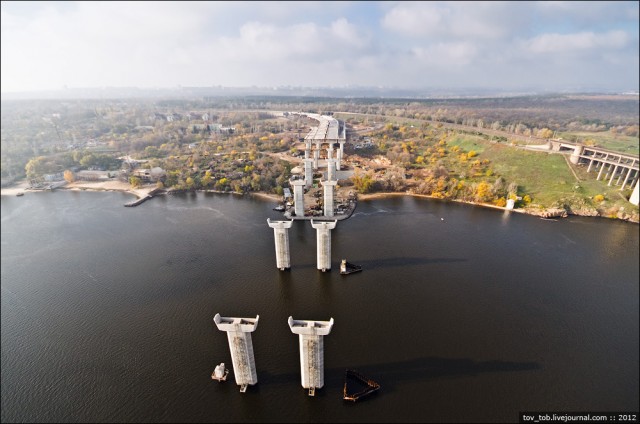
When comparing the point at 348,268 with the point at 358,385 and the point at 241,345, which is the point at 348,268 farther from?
the point at 241,345

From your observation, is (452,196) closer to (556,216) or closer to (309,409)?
(556,216)

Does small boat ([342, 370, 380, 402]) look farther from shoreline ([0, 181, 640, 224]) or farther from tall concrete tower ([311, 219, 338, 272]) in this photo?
shoreline ([0, 181, 640, 224])

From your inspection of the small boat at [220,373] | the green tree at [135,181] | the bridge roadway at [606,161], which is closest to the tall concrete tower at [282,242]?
the small boat at [220,373]

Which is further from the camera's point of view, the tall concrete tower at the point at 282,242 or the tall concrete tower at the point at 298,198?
the tall concrete tower at the point at 298,198

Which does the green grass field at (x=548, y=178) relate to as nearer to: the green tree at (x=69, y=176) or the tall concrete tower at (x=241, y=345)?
the tall concrete tower at (x=241, y=345)

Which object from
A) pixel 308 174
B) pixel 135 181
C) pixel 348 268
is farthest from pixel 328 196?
pixel 135 181

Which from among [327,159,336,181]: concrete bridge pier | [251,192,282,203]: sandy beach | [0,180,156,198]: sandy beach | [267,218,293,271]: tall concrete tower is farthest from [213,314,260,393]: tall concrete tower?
[0,180,156,198]: sandy beach

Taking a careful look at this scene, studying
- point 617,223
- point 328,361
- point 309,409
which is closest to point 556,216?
point 617,223

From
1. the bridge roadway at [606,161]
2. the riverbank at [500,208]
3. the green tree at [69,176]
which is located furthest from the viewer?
the green tree at [69,176]
